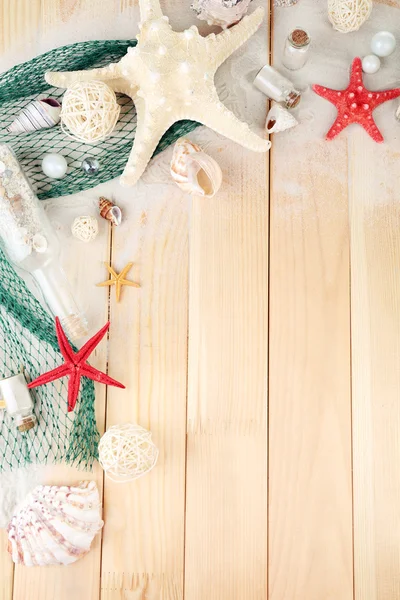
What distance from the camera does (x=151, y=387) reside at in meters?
1.23

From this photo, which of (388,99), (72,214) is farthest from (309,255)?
(72,214)

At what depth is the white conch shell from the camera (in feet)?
3.99

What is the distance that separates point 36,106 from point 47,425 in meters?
0.59

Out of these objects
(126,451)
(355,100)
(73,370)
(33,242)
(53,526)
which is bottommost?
(53,526)

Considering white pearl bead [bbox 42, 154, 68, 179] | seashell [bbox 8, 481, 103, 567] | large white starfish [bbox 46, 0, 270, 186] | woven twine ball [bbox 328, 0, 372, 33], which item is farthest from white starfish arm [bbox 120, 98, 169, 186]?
seashell [bbox 8, 481, 103, 567]

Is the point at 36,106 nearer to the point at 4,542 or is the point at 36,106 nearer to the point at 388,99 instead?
the point at 388,99

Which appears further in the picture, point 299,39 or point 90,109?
point 299,39

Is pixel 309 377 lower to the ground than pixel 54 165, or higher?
lower

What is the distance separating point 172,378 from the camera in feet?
4.06

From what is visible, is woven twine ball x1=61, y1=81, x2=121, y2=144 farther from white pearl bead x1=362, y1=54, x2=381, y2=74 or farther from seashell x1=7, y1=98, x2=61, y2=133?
white pearl bead x1=362, y1=54, x2=381, y2=74

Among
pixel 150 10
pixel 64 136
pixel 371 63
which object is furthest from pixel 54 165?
pixel 371 63

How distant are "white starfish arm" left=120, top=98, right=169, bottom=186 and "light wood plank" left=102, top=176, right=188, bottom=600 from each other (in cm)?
6

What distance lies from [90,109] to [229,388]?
1.85 feet

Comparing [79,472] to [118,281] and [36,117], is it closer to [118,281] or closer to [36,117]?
[118,281]
